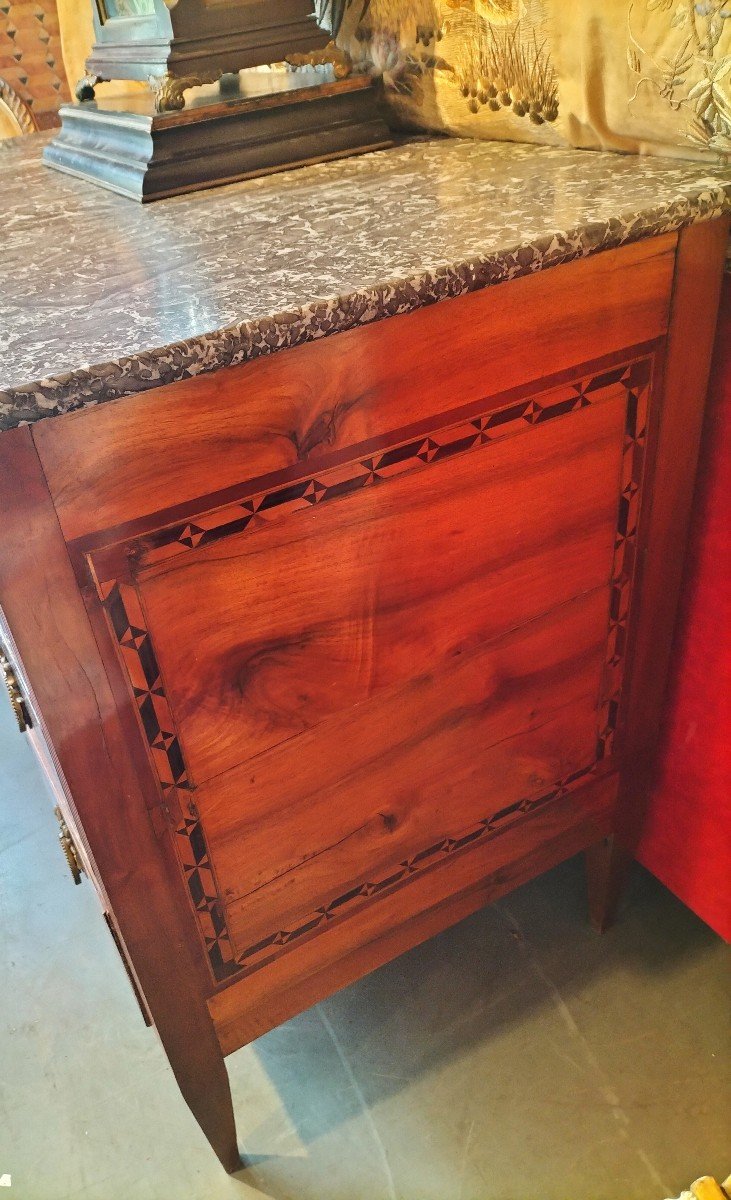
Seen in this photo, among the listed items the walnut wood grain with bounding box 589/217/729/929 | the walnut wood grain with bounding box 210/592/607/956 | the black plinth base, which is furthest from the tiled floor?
the black plinth base

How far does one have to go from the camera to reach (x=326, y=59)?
94 cm

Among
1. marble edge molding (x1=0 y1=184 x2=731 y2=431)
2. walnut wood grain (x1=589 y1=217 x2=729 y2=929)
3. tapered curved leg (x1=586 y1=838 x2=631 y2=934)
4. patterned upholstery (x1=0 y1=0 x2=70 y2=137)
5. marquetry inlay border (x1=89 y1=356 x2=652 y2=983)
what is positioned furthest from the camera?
patterned upholstery (x1=0 y1=0 x2=70 y2=137)

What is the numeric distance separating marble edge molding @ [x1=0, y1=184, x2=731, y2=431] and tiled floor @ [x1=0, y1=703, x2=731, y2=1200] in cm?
90

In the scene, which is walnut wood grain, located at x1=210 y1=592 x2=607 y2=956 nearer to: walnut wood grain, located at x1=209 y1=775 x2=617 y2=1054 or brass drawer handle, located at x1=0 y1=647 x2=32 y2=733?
walnut wood grain, located at x1=209 y1=775 x2=617 y2=1054

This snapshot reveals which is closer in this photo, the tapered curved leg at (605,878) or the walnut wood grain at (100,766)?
the walnut wood grain at (100,766)

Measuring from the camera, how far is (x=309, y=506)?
664 mm

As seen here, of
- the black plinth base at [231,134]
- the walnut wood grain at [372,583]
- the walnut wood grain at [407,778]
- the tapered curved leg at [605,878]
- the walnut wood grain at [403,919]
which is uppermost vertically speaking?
the black plinth base at [231,134]

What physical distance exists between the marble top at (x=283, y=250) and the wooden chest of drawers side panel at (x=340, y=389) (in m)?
0.02

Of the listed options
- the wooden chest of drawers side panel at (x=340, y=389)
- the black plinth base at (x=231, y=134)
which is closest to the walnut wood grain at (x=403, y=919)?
the wooden chest of drawers side panel at (x=340, y=389)

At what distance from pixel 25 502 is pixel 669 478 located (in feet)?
1.89

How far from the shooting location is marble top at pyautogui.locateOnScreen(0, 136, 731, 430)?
1.79ft

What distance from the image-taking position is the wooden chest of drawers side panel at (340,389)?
0.57 meters

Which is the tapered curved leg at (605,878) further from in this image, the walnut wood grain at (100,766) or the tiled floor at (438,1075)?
the walnut wood grain at (100,766)

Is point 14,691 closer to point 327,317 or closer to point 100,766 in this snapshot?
point 100,766
